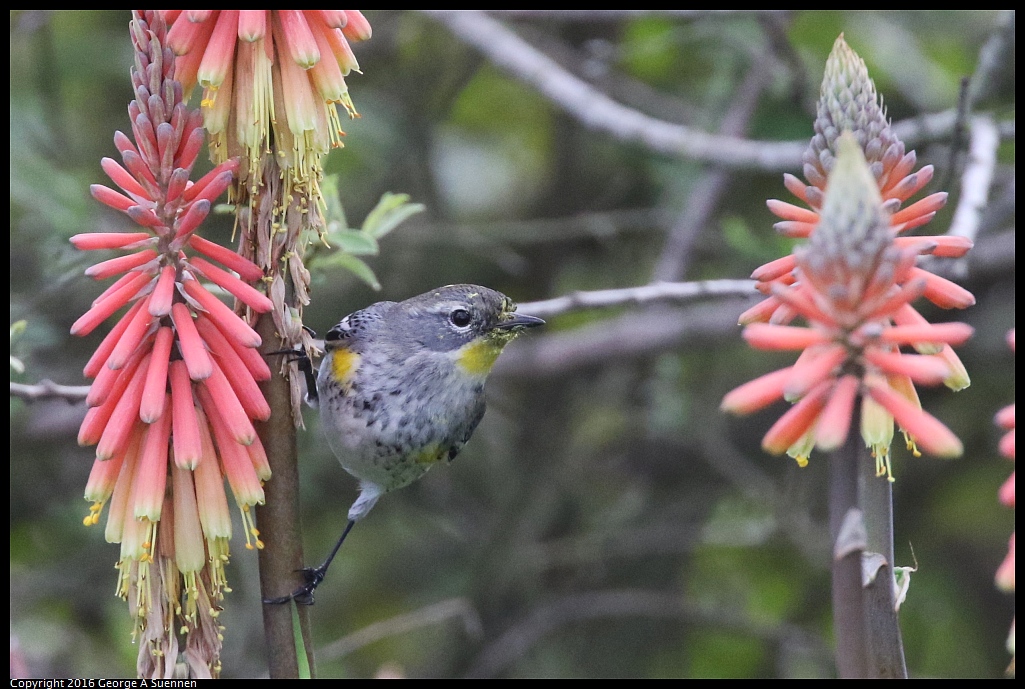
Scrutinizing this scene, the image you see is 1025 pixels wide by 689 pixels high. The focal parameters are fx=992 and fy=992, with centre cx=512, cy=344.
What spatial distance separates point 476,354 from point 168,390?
1519mm

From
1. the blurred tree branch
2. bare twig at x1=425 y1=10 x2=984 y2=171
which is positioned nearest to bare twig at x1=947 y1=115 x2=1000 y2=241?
bare twig at x1=425 y1=10 x2=984 y2=171

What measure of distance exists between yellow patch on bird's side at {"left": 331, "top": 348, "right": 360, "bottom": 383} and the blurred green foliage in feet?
5.33

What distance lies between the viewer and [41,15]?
5.53m

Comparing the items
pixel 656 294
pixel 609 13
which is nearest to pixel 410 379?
pixel 656 294

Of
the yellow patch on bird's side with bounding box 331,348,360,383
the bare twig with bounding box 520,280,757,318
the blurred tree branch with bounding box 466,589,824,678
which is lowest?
the blurred tree branch with bounding box 466,589,824,678

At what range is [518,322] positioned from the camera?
3.69 m

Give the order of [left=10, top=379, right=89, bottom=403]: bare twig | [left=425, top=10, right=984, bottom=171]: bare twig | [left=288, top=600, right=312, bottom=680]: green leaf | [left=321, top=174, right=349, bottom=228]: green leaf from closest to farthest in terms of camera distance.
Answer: [left=288, top=600, right=312, bottom=680]: green leaf < [left=10, top=379, right=89, bottom=403]: bare twig < [left=321, top=174, right=349, bottom=228]: green leaf < [left=425, top=10, right=984, bottom=171]: bare twig

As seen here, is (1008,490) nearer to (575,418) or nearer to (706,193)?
(706,193)

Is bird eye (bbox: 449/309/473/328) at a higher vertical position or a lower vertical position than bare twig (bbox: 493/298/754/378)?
lower

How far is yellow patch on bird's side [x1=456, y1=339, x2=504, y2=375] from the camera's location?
381 cm

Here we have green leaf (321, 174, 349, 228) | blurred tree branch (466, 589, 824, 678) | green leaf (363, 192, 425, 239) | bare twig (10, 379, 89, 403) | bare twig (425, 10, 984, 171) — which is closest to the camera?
bare twig (10, 379, 89, 403)

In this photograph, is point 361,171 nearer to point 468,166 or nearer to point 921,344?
point 468,166

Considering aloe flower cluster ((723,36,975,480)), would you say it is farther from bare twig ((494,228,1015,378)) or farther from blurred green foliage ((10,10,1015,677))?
bare twig ((494,228,1015,378))
